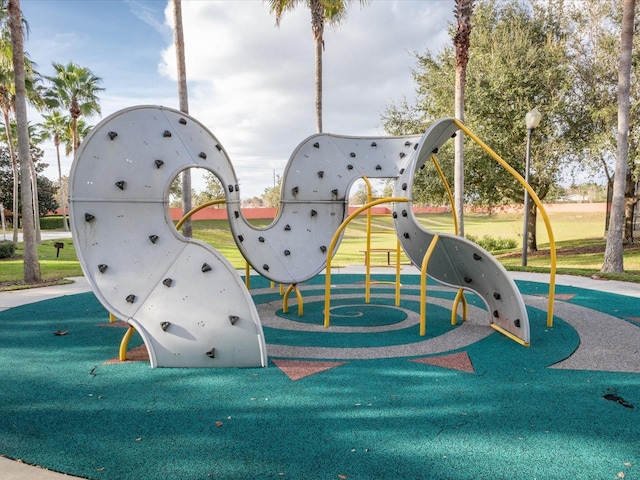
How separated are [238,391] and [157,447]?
1072 mm

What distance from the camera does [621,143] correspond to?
10.8 m

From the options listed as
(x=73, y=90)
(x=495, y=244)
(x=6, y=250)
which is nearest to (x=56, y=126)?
(x=73, y=90)

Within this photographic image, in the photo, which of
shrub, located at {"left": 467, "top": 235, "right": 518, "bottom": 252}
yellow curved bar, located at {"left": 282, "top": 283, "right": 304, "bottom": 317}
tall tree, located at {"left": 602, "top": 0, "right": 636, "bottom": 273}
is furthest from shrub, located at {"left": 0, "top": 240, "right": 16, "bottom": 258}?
tall tree, located at {"left": 602, "top": 0, "right": 636, "bottom": 273}

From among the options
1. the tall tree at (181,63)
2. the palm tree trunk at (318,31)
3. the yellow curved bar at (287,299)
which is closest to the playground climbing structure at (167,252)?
the yellow curved bar at (287,299)

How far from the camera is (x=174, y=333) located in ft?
15.3

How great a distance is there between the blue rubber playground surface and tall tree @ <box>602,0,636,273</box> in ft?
19.0

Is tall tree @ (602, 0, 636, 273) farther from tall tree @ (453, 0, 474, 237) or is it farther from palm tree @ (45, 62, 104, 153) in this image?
palm tree @ (45, 62, 104, 153)

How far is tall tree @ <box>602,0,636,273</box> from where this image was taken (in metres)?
10.2

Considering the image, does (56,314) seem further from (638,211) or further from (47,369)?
(638,211)

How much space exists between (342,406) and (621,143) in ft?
35.3

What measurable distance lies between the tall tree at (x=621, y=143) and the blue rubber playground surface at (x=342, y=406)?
5804 mm

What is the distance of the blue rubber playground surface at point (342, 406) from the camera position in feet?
9.16

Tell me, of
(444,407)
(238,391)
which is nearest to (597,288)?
(444,407)

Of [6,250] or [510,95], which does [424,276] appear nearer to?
[510,95]
